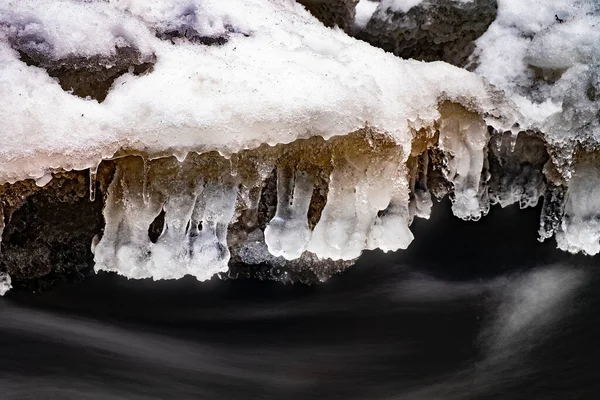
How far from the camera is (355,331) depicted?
2.16 meters

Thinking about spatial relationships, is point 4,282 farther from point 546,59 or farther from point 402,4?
point 546,59

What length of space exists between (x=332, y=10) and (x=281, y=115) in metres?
0.48

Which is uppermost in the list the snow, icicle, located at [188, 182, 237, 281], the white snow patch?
the white snow patch

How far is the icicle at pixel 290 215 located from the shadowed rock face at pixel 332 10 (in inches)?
17.9

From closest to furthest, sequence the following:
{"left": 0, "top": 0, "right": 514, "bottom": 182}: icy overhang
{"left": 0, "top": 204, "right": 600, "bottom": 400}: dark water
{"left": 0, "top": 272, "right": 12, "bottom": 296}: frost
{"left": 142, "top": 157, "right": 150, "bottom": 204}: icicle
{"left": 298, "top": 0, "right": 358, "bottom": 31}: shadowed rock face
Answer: {"left": 0, "top": 0, "right": 514, "bottom": 182}: icy overhang
{"left": 142, "top": 157, "right": 150, "bottom": 204}: icicle
{"left": 298, "top": 0, "right": 358, "bottom": 31}: shadowed rock face
{"left": 0, "top": 272, "right": 12, "bottom": 296}: frost
{"left": 0, "top": 204, "right": 600, "bottom": 400}: dark water

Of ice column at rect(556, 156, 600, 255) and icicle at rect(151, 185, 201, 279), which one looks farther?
ice column at rect(556, 156, 600, 255)

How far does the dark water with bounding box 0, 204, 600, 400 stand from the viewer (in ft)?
6.62

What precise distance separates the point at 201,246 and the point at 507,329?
1.39 metres

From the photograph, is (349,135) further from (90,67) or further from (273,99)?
(90,67)

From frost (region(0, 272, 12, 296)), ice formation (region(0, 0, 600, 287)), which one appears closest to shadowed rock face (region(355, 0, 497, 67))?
ice formation (region(0, 0, 600, 287))

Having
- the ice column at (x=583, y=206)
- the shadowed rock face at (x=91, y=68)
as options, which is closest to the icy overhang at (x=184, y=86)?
the shadowed rock face at (x=91, y=68)

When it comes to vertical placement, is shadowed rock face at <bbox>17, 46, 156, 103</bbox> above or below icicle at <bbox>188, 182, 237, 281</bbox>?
above

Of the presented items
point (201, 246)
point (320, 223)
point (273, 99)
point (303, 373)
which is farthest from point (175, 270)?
point (303, 373)

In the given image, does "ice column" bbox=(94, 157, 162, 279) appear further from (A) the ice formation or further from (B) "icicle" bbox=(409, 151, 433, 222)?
(B) "icicle" bbox=(409, 151, 433, 222)
